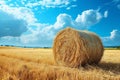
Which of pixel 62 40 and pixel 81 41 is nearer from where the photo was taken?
pixel 81 41

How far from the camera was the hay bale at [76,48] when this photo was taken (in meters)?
9.94

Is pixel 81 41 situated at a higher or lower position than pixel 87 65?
higher

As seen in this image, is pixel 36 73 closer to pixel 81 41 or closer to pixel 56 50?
pixel 81 41

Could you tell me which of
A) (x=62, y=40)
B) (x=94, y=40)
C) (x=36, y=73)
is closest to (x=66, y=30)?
(x=62, y=40)

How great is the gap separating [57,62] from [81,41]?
182cm

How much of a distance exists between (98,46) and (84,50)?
1.34m

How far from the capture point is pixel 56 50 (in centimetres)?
1130

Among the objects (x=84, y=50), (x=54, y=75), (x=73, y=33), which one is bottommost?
(x=54, y=75)

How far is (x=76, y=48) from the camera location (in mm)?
10188

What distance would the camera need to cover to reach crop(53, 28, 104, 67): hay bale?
391 inches

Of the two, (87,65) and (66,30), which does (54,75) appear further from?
(66,30)

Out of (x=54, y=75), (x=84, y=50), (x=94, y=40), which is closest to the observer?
(x=54, y=75)

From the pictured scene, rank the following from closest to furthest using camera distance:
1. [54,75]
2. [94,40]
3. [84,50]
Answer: [54,75], [84,50], [94,40]

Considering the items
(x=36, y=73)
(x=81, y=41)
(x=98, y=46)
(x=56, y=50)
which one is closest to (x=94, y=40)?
(x=98, y=46)
